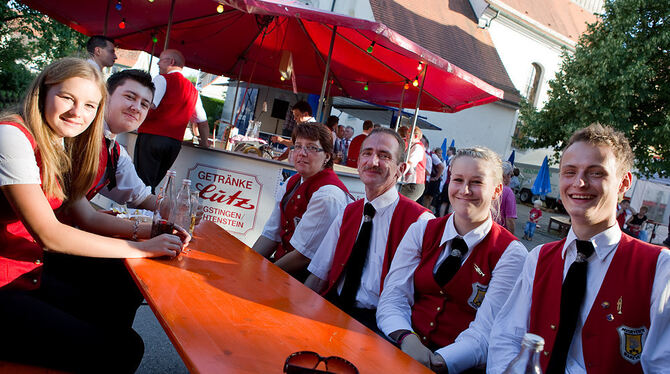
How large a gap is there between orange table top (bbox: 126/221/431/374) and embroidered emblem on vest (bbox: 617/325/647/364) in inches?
30.4

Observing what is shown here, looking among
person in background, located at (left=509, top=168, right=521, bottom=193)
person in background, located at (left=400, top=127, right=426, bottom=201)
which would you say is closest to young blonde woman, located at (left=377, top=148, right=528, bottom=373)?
person in background, located at (left=400, top=127, right=426, bottom=201)

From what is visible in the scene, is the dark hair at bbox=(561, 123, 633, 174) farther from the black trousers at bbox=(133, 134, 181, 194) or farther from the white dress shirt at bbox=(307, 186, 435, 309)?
the black trousers at bbox=(133, 134, 181, 194)

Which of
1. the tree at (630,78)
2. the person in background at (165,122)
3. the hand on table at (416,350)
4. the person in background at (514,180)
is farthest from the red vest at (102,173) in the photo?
the tree at (630,78)

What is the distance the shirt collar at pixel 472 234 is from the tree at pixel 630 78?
15633mm

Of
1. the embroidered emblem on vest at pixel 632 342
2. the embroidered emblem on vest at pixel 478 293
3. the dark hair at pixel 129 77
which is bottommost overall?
the embroidered emblem on vest at pixel 478 293

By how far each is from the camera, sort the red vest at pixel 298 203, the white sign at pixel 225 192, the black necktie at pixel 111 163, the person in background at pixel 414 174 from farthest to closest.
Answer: the person in background at pixel 414 174
the white sign at pixel 225 192
the red vest at pixel 298 203
the black necktie at pixel 111 163

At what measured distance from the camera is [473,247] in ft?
7.37

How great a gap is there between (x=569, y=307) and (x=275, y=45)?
8.19m

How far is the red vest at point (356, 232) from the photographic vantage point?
2.70 metres

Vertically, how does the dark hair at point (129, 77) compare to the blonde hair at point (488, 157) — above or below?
above

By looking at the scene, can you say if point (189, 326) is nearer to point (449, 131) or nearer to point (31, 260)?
point (31, 260)

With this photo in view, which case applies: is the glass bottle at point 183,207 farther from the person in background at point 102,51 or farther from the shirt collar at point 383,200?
the person in background at point 102,51

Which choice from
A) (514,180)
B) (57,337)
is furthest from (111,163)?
(514,180)

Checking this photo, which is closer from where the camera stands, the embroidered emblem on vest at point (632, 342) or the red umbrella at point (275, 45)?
the embroidered emblem on vest at point (632, 342)
